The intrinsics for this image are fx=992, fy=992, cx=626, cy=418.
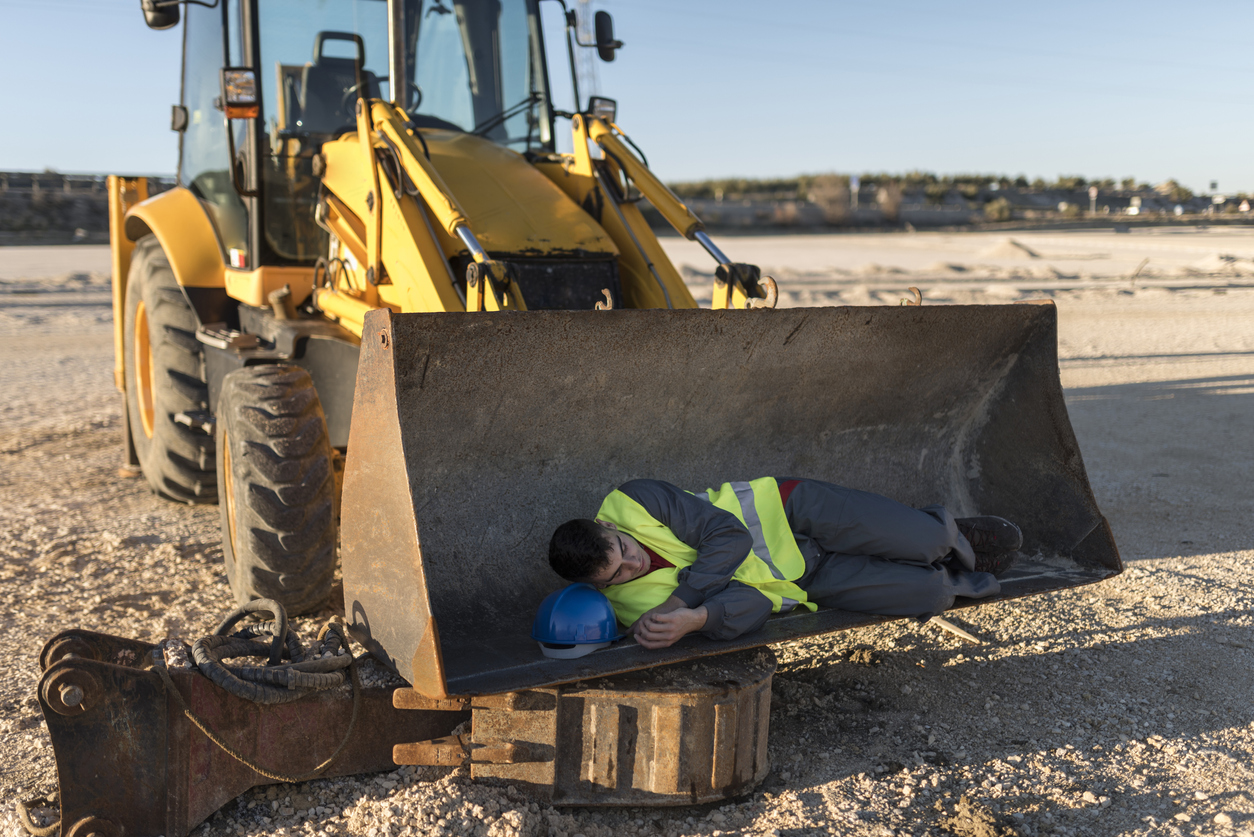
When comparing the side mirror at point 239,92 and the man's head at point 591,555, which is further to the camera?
the side mirror at point 239,92

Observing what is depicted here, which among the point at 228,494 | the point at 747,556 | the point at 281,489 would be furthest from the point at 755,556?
the point at 228,494

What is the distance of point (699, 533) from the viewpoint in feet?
10.7

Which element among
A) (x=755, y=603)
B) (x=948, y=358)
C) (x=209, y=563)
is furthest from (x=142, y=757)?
(x=948, y=358)

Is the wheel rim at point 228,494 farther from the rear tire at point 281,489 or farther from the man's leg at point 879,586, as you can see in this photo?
the man's leg at point 879,586

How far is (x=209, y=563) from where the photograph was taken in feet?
16.5

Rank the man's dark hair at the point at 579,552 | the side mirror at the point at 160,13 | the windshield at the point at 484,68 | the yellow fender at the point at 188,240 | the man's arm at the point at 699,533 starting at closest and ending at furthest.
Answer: the man's dark hair at the point at 579,552 → the man's arm at the point at 699,533 → the side mirror at the point at 160,13 → the windshield at the point at 484,68 → the yellow fender at the point at 188,240

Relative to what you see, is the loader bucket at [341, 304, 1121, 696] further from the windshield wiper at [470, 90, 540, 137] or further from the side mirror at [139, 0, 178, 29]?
the side mirror at [139, 0, 178, 29]

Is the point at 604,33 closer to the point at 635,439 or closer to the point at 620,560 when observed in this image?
the point at 635,439

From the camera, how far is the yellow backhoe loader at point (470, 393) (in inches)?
111

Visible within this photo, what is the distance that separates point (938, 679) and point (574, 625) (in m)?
1.57

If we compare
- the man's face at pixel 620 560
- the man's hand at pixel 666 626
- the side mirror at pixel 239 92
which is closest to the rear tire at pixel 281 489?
the man's face at pixel 620 560

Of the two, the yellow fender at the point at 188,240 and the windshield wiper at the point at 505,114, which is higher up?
the windshield wiper at the point at 505,114

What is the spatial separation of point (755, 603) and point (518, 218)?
2248mm

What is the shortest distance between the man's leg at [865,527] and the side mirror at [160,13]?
3.53 meters
